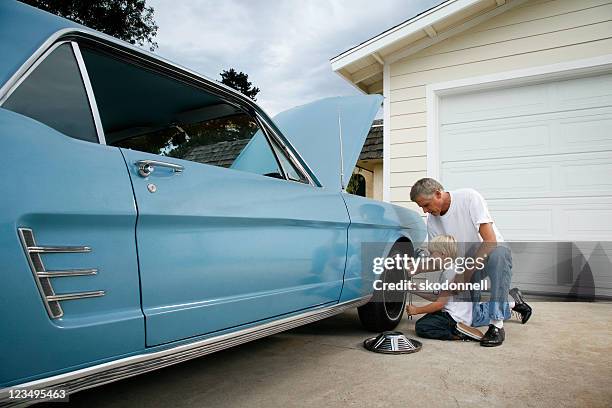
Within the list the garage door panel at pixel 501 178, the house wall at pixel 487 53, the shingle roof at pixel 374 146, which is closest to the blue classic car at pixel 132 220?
the house wall at pixel 487 53

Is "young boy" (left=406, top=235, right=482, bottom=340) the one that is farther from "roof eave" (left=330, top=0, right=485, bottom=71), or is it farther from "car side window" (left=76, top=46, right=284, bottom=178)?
"roof eave" (left=330, top=0, right=485, bottom=71)

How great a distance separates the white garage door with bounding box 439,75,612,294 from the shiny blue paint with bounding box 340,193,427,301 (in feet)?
8.04

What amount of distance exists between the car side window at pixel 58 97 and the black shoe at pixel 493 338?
290 centimetres

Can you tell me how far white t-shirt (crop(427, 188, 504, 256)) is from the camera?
3.54 m

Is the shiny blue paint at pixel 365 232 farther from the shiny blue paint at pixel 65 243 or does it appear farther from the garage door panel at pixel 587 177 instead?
the garage door panel at pixel 587 177

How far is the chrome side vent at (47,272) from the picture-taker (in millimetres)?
1263

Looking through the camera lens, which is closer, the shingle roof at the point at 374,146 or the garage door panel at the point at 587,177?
the garage door panel at the point at 587,177

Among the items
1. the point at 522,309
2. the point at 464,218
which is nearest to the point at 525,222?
the point at 522,309

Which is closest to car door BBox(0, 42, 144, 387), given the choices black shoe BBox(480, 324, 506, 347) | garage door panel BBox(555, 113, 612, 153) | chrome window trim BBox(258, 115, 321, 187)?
chrome window trim BBox(258, 115, 321, 187)

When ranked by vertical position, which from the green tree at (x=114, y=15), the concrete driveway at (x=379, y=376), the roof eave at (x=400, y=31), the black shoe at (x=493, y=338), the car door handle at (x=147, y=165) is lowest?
the concrete driveway at (x=379, y=376)

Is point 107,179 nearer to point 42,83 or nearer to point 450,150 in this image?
point 42,83

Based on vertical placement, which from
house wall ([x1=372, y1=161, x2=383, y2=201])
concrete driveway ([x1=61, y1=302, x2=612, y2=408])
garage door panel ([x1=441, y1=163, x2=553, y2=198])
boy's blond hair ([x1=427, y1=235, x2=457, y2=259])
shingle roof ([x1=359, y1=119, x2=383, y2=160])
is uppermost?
shingle roof ([x1=359, y1=119, x2=383, y2=160])

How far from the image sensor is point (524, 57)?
5375 mm

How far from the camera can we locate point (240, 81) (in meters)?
26.8
